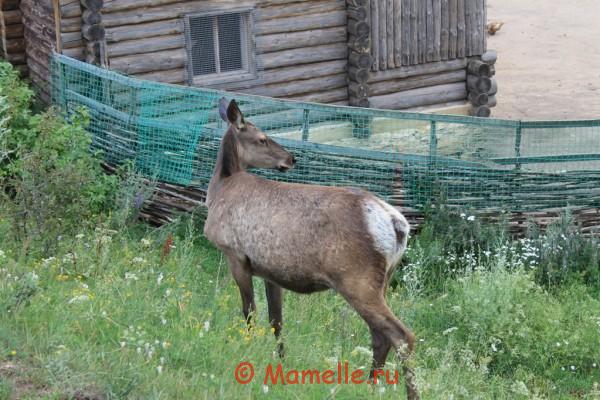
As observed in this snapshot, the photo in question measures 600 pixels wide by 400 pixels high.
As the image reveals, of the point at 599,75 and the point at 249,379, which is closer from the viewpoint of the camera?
the point at 249,379

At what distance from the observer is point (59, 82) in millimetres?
12430

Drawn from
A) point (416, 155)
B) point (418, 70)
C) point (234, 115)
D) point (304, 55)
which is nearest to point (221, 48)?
point (304, 55)

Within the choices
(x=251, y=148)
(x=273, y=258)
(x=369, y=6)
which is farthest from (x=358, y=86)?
(x=273, y=258)

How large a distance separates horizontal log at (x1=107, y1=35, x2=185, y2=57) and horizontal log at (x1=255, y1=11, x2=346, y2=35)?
119 cm

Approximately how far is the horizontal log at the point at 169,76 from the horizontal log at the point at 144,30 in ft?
1.65

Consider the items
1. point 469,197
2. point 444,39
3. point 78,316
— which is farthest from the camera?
point 444,39

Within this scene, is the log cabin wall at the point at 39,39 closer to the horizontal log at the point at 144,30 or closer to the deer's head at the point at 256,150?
the horizontal log at the point at 144,30

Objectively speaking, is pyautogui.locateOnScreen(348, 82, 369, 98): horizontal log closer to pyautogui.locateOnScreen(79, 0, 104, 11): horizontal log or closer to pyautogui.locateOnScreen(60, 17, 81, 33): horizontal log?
pyautogui.locateOnScreen(79, 0, 104, 11): horizontal log

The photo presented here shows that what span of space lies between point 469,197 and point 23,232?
14.5 feet

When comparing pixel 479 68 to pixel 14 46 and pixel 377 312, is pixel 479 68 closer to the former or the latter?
pixel 14 46

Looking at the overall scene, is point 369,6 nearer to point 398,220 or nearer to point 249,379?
point 398,220

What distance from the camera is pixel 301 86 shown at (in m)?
15.5

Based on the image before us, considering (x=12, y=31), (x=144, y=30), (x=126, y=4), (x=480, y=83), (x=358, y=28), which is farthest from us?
(x=480, y=83)

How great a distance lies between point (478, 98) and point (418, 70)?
1183 millimetres
